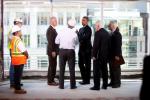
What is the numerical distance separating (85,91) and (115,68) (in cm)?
119

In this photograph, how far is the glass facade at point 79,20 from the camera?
15.7m

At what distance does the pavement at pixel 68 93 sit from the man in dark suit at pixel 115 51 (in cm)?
26

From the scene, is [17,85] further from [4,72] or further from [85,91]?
[4,72]

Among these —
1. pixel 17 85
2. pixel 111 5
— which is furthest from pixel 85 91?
pixel 111 5

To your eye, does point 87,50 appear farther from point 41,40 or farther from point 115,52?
point 41,40

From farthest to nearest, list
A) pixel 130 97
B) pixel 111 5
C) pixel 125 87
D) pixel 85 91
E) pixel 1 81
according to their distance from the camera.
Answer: pixel 111 5, pixel 1 81, pixel 125 87, pixel 85 91, pixel 130 97

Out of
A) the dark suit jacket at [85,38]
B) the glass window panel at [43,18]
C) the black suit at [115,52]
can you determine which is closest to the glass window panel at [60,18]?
the glass window panel at [43,18]

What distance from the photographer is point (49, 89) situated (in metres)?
13.0

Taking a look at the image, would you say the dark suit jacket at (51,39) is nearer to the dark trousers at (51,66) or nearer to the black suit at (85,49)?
the dark trousers at (51,66)

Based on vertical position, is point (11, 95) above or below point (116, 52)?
below

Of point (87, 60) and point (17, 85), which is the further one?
point (87, 60)

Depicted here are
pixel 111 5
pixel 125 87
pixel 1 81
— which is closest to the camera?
pixel 125 87

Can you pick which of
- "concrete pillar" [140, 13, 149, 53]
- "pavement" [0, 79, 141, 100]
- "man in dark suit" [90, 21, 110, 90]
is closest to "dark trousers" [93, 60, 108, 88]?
"man in dark suit" [90, 21, 110, 90]

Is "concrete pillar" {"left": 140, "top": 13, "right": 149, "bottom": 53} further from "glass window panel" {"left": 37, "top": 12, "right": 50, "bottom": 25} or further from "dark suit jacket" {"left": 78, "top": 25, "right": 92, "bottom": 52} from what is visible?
"glass window panel" {"left": 37, "top": 12, "right": 50, "bottom": 25}
